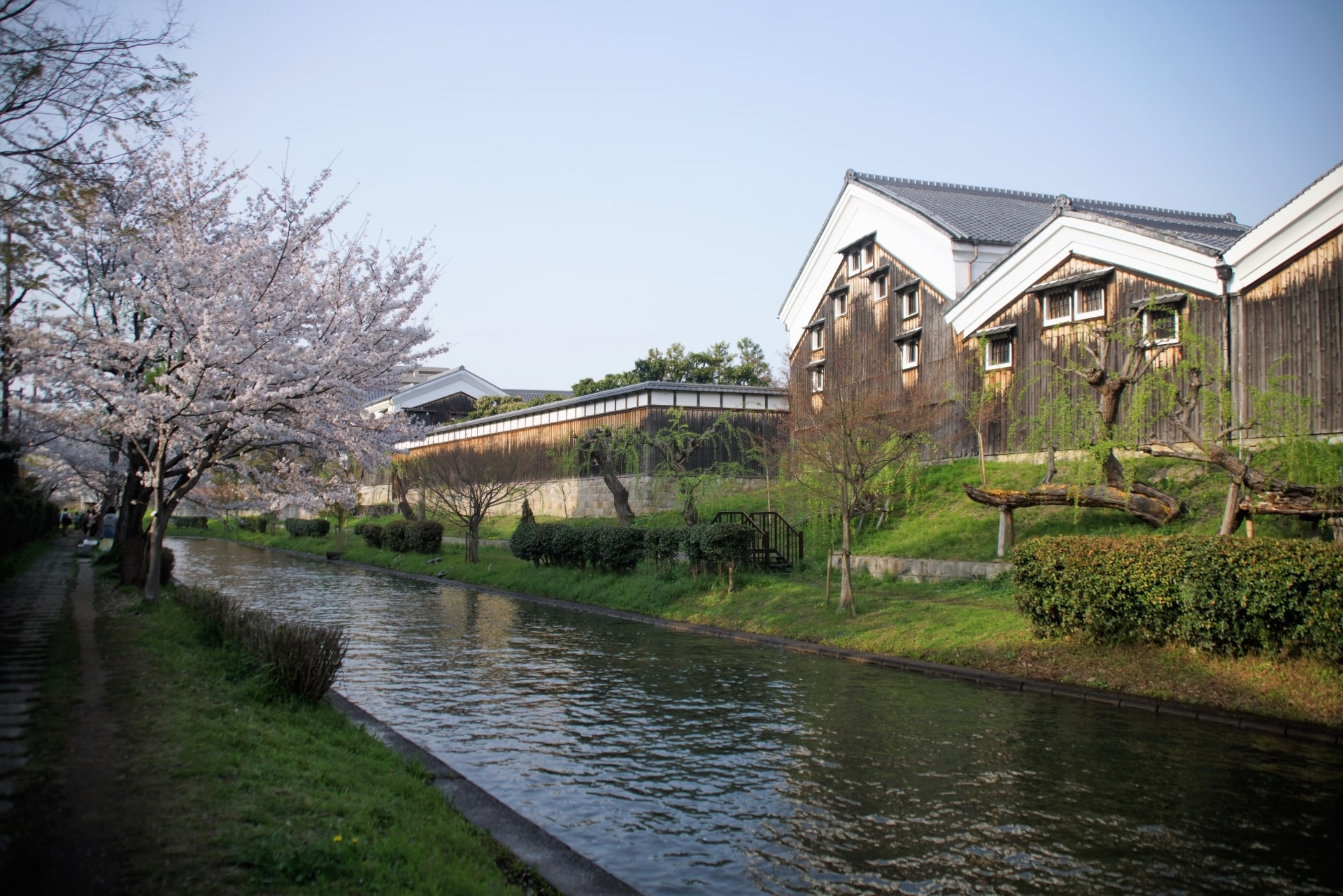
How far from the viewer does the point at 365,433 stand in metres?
15.7

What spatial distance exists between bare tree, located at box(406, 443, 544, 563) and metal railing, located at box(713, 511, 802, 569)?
10.4 meters

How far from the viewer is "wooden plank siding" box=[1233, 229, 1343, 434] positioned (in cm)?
1605

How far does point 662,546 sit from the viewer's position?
2114cm

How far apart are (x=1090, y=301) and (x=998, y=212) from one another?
29.2 ft

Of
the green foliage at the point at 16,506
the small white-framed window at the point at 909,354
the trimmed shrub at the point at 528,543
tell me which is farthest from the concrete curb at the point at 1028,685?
the green foliage at the point at 16,506

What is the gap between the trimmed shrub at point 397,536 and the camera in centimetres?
3381

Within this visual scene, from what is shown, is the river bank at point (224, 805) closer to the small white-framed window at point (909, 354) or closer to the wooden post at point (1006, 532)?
the wooden post at point (1006, 532)

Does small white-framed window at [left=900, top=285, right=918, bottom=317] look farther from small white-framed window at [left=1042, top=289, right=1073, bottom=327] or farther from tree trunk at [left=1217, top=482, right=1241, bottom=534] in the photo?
tree trunk at [left=1217, top=482, right=1241, bottom=534]

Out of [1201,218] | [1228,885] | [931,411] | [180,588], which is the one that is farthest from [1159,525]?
[1201,218]

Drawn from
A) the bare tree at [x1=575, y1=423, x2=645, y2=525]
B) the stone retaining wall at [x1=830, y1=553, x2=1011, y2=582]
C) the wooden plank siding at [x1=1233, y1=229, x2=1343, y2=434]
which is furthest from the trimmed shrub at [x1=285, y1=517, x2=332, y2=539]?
the wooden plank siding at [x1=1233, y1=229, x2=1343, y2=434]

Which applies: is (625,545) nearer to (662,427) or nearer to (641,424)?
(662,427)

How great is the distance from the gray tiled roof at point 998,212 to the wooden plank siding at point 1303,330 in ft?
20.9

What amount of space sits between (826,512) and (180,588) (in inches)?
551

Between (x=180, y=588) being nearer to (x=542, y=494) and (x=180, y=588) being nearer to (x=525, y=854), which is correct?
(x=525, y=854)
